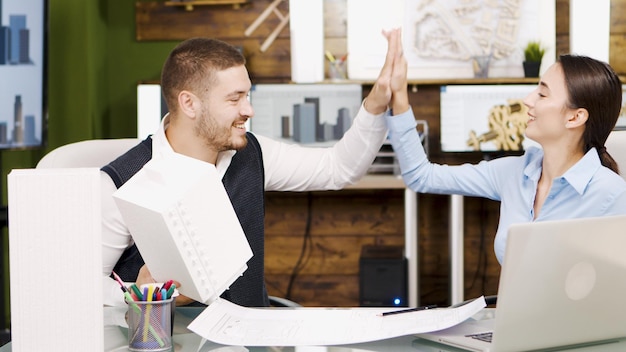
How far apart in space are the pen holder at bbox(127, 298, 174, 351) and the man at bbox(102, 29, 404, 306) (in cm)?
60

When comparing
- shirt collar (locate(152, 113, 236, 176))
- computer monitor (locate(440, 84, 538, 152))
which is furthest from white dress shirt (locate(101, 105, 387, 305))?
computer monitor (locate(440, 84, 538, 152))

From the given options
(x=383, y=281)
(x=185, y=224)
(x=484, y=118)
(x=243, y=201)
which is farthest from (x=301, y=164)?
(x=484, y=118)

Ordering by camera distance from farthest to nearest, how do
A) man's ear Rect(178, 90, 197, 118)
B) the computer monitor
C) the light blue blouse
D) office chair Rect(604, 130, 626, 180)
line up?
the computer monitor, man's ear Rect(178, 90, 197, 118), office chair Rect(604, 130, 626, 180), the light blue blouse

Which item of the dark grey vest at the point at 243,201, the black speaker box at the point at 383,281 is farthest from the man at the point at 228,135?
the black speaker box at the point at 383,281

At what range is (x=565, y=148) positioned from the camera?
188 centimetres

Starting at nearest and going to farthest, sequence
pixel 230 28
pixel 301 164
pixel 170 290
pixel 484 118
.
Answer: pixel 170 290
pixel 301 164
pixel 484 118
pixel 230 28

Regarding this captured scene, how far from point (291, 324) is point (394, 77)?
28.8 inches

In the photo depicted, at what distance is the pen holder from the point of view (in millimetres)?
1243

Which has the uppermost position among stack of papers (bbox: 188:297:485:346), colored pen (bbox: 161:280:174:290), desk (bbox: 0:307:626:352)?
colored pen (bbox: 161:280:174:290)

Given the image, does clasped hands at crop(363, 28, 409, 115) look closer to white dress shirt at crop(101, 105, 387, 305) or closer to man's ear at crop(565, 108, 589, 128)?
white dress shirt at crop(101, 105, 387, 305)

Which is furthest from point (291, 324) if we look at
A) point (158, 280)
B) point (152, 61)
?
point (152, 61)

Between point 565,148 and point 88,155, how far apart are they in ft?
3.42

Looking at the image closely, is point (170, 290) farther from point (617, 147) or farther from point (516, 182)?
point (617, 147)

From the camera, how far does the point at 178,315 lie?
1479 mm
